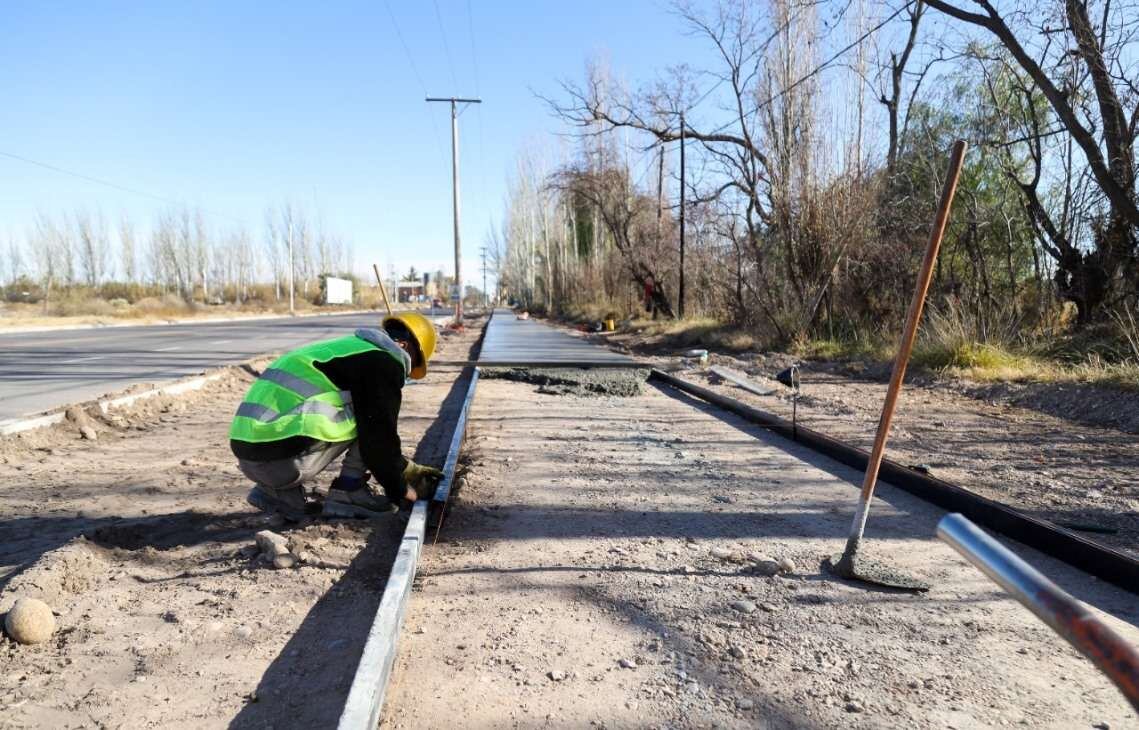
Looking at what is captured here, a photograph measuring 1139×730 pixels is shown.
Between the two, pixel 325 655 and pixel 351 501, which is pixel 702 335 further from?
pixel 325 655

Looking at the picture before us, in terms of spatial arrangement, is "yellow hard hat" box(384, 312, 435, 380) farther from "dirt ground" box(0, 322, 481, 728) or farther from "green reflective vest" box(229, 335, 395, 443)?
"dirt ground" box(0, 322, 481, 728)

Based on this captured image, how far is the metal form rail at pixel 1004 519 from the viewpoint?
11.0 feet

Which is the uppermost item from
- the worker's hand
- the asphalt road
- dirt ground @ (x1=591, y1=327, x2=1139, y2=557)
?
the worker's hand

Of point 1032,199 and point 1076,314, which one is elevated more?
point 1032,199

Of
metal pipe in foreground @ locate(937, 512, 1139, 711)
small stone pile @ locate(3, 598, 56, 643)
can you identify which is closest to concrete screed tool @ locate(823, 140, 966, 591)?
metal pipe in foreground @ locate(937, 512, 1139, 711)

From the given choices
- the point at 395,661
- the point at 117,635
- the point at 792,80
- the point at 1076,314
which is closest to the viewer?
the point at 395,661

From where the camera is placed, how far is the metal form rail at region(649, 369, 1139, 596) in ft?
11.0

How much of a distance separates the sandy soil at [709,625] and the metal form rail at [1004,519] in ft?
0.29

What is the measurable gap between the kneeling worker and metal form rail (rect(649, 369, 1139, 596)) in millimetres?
3296

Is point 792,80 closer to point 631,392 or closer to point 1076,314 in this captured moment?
point 1076,314

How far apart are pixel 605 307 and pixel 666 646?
3628cm

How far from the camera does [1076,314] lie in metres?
11.9

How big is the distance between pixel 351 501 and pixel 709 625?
221 centimetres

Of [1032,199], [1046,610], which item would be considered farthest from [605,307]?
[1046,610]
